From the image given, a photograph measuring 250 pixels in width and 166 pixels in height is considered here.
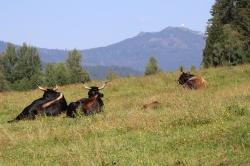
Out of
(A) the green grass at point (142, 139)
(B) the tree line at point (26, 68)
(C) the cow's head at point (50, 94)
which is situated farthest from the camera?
(B) the tree line at point (26, 68)

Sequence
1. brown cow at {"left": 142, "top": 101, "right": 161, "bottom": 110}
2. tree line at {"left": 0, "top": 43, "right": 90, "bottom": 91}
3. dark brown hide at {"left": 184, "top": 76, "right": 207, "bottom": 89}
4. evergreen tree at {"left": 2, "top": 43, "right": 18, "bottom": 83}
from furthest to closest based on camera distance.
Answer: evergreen tree at {"left": 2, "top": 43, "right": 18, "bottom": 83} → tree line at {"left": 0, "top": 43, "right": 90, "bottom": 91} → dark brown hide at {"left": 184, "top": 76, "right": 207, "bottom": 89} → brown cow at {"left": 142, "top": 101, "right": 161, "bottom": 110}

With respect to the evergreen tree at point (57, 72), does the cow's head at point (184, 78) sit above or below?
above

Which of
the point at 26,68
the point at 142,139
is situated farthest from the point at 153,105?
the point at 26,68

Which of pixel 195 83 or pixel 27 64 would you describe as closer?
pixel 195 83

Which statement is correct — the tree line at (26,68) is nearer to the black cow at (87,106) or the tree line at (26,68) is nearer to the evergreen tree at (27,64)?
the evergreen tree at (27,64)

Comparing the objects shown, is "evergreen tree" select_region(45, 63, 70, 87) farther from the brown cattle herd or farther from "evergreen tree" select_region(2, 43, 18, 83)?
the brown cattle herd

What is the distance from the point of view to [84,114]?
17266mm

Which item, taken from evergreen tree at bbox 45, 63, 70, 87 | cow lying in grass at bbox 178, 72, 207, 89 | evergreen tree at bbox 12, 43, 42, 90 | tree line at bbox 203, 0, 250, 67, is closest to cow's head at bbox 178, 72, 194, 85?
cow lying in grass at bbox 178, 72, 207, 89

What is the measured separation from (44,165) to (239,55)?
3449 cm

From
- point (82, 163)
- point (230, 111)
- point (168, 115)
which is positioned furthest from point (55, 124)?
point (82, 163)

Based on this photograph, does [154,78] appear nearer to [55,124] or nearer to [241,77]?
[241,77]

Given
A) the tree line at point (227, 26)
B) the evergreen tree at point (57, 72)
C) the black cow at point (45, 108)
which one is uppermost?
the tree line at point (227, 26)

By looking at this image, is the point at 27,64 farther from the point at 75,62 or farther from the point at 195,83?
the point at 195,83

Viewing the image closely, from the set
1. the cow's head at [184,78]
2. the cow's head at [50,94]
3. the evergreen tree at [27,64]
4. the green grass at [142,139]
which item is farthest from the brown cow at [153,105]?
the evergreen tree at [27,64]
